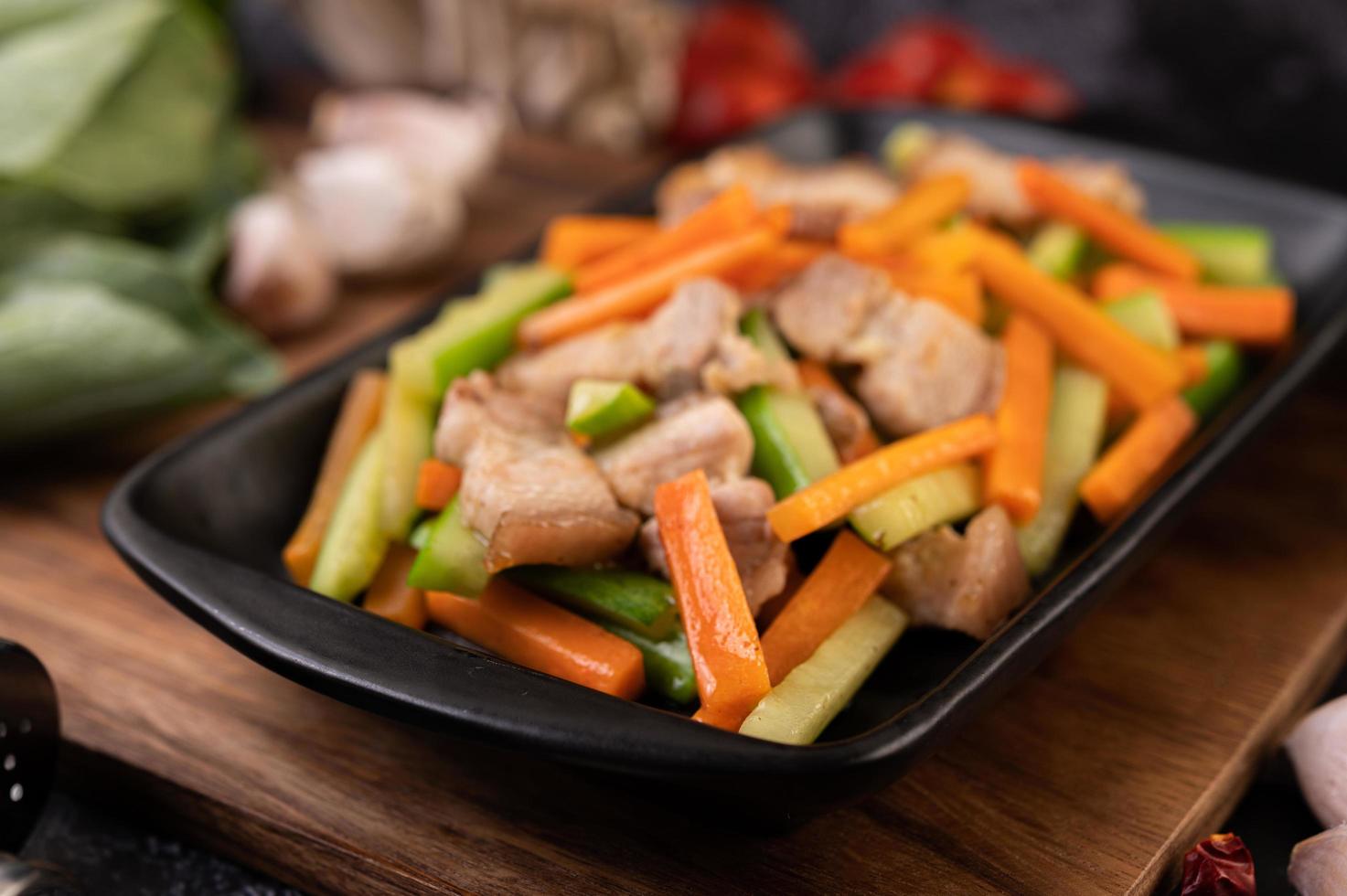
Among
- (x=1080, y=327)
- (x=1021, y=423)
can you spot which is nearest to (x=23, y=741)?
(x=1021, y=423)

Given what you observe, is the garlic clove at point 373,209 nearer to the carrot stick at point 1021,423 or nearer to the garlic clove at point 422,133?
the garlic clove at point 422,133

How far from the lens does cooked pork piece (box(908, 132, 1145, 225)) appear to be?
2.66 m

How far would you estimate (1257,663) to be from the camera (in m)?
1.96

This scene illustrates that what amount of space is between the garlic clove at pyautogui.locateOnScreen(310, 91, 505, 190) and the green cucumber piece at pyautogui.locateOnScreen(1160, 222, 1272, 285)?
177 centimetres

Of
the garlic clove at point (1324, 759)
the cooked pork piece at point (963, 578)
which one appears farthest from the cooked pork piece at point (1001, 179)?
the garlic clove at point (1324, 759)

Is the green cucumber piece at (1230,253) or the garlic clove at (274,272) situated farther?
the garlic clove at (274,272)

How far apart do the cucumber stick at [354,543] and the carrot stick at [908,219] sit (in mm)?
907

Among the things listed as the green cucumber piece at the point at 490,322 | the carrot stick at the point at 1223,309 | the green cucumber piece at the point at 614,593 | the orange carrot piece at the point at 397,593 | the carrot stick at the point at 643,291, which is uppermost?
the carrot stick at the point at 643,291

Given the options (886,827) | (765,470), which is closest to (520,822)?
(886,827)

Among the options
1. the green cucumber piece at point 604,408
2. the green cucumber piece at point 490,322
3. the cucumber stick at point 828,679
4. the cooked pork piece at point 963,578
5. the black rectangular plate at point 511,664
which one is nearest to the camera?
the black rectangular plate at point 511,664

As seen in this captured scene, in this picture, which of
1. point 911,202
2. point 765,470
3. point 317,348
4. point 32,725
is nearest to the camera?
point 32,725

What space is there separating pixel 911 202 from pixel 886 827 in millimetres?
1228

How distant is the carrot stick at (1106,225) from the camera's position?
8.27 feet

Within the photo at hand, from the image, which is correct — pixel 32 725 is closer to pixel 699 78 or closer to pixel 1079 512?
pixel 1079 512
